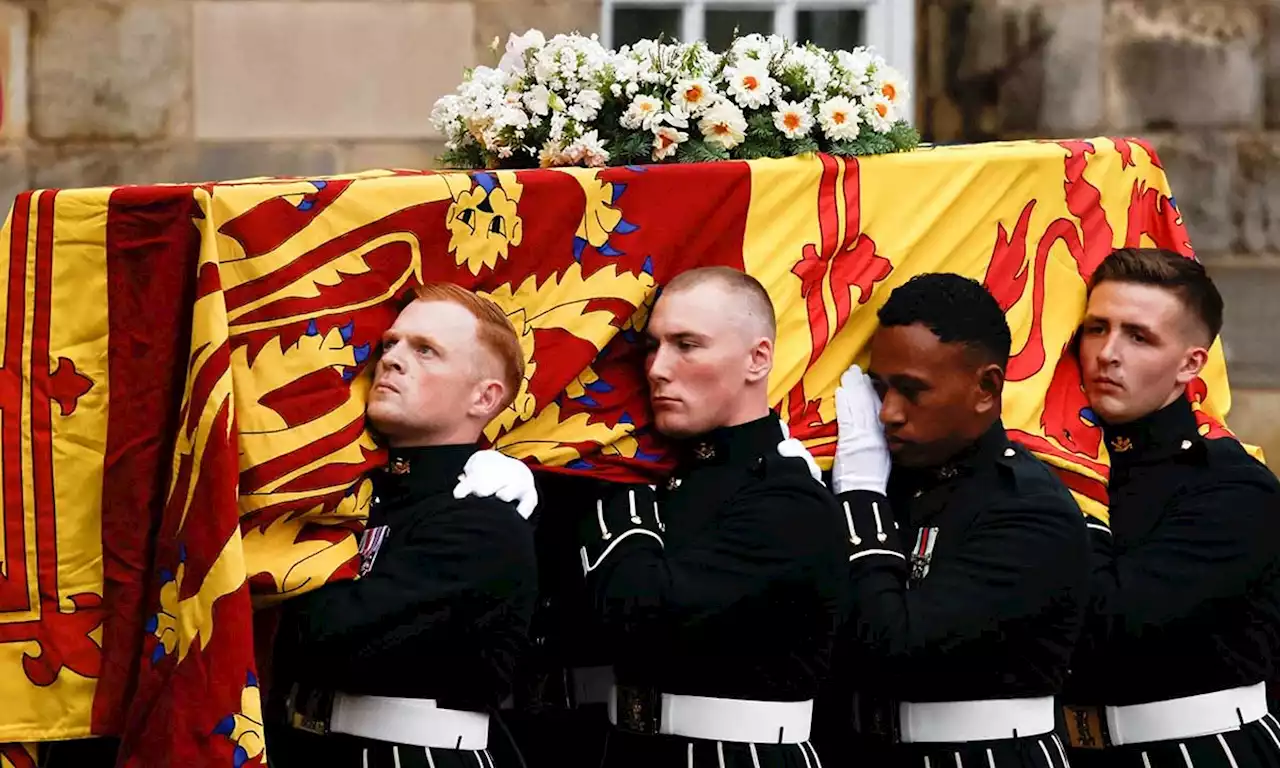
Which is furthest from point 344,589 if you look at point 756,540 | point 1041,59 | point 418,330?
point 1041,59

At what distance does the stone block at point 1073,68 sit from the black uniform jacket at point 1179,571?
2421mm

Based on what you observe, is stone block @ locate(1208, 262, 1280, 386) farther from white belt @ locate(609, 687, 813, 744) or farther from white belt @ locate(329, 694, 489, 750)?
white belt @ locate(329, 694, 489, 750)

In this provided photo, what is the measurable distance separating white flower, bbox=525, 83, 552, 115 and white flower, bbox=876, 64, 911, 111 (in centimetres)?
71

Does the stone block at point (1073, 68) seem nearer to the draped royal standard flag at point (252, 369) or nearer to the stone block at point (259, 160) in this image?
the stone block at point (259, 160)

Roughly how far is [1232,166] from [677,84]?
301 cm

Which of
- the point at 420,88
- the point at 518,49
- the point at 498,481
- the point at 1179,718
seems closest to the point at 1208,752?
the point at 1179,718

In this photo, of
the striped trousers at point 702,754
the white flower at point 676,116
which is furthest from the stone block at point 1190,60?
the striped trousers at point 702,754

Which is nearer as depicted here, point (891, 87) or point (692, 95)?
point (692, 95)

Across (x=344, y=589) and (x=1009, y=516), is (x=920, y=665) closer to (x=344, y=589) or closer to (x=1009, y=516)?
(x=1009, y=516)

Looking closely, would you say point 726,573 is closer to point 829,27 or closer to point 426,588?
point 426,588

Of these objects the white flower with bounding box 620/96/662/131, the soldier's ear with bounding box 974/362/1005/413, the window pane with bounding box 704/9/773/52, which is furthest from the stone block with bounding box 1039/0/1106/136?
the white flower with bounding box 620/96/662/131

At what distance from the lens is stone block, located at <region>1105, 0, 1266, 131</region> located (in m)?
7.13

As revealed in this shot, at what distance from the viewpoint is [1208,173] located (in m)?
7.15

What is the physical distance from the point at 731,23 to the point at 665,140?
107 inches
